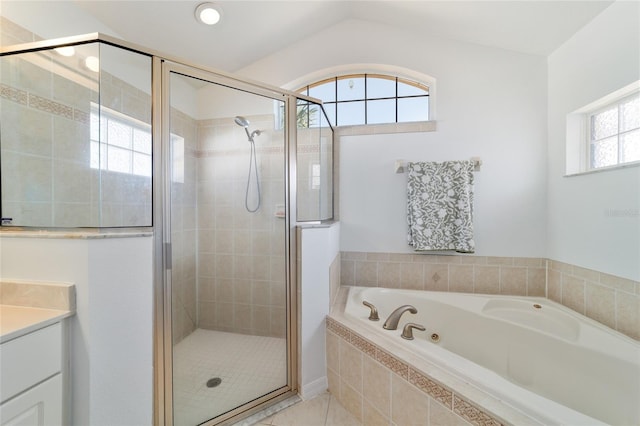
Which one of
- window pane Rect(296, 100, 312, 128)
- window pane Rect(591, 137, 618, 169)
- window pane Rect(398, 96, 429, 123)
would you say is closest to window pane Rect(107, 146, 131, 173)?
window pane Rect(296, 100, 312, 128)

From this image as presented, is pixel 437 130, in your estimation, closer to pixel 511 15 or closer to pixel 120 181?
pixel 511 15

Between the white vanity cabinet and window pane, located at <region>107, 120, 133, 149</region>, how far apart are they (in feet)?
2.69

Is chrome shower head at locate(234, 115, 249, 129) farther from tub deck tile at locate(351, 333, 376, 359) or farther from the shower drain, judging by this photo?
the shower drain

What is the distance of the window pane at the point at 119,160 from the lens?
3.91 ft

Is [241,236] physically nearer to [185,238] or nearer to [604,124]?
[185,238]

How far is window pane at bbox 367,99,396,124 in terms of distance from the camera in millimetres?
2289

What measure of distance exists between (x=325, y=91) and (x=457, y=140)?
1321mm

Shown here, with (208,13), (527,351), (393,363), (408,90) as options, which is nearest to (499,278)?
(527,351)

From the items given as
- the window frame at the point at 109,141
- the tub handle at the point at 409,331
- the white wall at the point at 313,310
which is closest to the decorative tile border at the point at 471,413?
the tub handle at the point at 409,331

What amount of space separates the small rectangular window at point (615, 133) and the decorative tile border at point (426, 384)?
1623 millimetres

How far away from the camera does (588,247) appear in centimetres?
158

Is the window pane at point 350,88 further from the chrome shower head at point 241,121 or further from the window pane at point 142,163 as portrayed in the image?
the window pane at point 142,163

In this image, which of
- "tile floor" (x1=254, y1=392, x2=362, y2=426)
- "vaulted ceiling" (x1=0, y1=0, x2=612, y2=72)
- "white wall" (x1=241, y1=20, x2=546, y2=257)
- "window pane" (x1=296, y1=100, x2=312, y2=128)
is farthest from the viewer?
"white wall" (x1=241, y1=20, x2=546, y2=257)

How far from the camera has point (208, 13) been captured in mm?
1771
